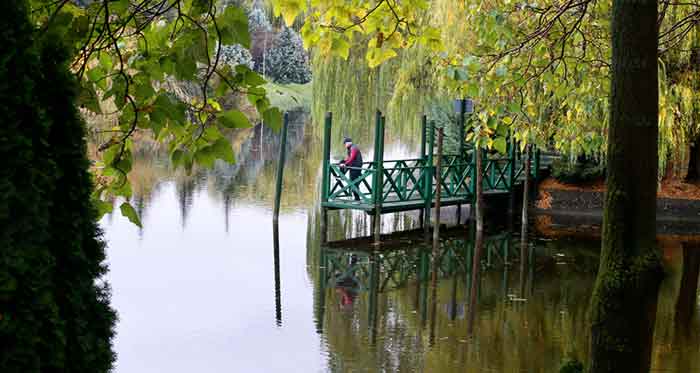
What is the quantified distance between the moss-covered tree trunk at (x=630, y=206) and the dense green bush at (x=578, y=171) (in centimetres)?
1891

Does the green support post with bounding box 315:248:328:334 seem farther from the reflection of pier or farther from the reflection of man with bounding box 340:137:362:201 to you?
the reflection of man with bounding box 340:137:362:201

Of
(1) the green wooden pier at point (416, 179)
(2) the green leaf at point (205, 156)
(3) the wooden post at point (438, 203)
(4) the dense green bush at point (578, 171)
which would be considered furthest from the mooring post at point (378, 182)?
(2) the green leaf at point (205, 156)

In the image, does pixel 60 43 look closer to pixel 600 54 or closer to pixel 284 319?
pixel 600 54

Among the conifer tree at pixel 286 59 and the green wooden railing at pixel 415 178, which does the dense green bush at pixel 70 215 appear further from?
the conifer tree at pixel 286 59

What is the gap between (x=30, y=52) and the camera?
326 centimetres

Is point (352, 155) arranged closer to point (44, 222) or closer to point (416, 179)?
point (416, 179)

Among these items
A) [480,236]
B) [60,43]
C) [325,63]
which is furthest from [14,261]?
[325,63]

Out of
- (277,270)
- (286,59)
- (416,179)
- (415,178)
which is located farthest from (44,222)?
(286,59)

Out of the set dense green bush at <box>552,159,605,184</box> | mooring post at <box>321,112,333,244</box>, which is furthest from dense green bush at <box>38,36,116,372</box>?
dense green bush at <box>552,159,605,184</box>

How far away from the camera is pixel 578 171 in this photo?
24750 millimetres

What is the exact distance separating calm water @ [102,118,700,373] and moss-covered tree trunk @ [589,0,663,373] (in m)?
6.59

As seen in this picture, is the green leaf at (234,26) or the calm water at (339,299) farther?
the calm water at (339,299)

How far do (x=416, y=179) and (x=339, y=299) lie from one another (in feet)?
22.3

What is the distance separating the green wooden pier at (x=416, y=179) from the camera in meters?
20.7
